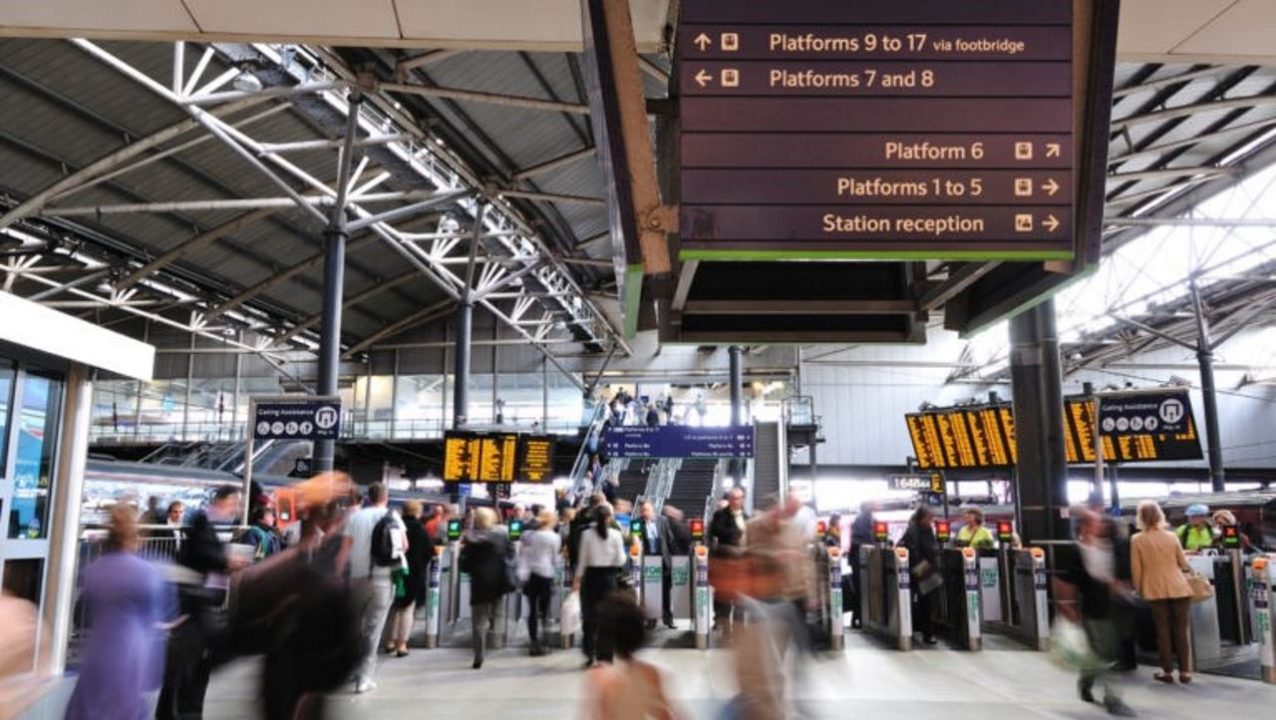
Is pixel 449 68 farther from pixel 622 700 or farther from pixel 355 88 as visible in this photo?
pixel 622 700

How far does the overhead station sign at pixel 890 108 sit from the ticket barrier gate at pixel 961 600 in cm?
833

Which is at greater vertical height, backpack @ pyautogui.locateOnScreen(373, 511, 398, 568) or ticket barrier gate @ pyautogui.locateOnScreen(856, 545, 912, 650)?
backpack @ pyautogui.locateOnScreen(373, 511, 398, 568)

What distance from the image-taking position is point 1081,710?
745cm

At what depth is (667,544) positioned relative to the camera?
13156mm

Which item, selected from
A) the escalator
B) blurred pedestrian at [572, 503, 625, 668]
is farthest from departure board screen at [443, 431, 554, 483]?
blurred pedestrian at [572, 503, 625, 668]

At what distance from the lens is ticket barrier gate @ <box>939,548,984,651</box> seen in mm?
10898

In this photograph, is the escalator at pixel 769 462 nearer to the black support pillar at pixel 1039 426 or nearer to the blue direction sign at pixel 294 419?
the black support pillar at pixel 1039 426

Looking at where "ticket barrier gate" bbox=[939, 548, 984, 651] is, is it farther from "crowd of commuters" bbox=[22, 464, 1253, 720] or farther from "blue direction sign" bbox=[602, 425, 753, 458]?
"blue direction sign" bbox=[602, 425, 753, 458]

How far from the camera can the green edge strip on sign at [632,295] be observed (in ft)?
11.7

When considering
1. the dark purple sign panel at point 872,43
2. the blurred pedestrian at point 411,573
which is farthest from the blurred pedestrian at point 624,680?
the blurred pedestrian at point 411,573

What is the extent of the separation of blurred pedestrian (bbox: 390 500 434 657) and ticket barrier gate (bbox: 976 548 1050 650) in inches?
252

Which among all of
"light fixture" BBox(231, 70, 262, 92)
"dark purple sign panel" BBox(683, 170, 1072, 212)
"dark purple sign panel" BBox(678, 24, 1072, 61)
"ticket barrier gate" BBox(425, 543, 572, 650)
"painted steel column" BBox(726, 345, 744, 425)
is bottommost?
"ticket barrier gate" BBox(425, 543, 572, 650)

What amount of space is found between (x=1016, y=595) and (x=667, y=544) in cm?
451

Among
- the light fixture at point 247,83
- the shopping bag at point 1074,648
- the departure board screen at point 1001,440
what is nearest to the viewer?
the shopping bag at point 1074,648
